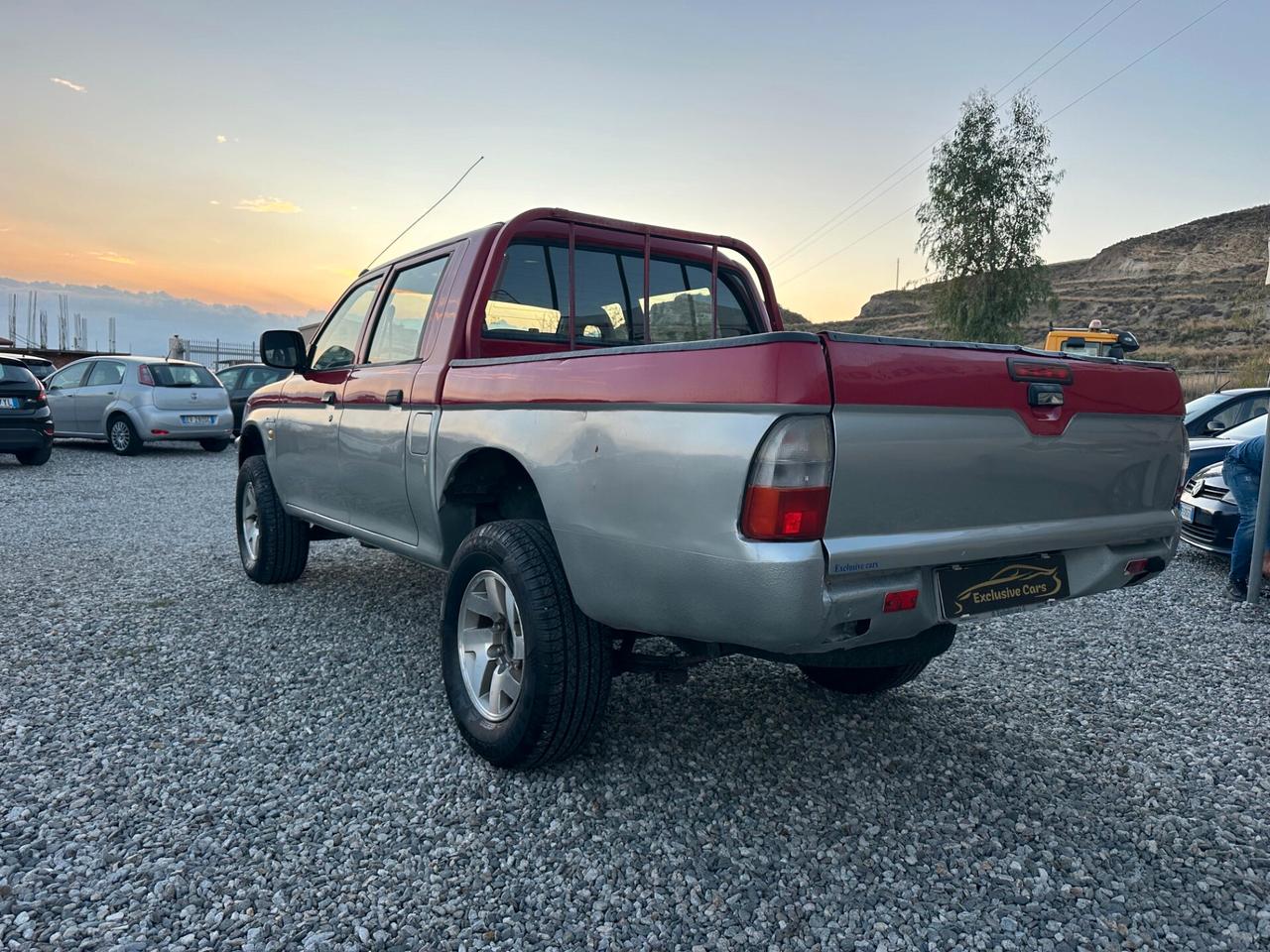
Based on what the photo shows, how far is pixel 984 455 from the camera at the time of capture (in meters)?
2.36

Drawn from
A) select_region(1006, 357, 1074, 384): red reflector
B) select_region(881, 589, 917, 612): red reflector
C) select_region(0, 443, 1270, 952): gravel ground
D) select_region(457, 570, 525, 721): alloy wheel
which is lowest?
select_region(0, 443, 1270, 952): gravel ground

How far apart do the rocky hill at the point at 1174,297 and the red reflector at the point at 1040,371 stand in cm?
2973

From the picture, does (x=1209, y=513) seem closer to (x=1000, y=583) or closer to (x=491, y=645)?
(x=1000, y=583)

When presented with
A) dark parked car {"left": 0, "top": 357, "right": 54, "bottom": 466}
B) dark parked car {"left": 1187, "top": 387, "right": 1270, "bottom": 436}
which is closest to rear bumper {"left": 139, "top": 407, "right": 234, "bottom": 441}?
dark parked car {"left": 0, "top": 357, "right": 54, "bottom": 466}

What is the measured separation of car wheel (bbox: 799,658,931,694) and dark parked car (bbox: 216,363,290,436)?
49.9 ft

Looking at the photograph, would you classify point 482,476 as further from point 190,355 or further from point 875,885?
point 190,355

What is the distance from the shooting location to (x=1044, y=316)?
1957 inches

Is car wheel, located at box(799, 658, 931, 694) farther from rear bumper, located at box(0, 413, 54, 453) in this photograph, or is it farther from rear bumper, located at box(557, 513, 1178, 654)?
rear bumper, located at box(0, 413, 54, 453)

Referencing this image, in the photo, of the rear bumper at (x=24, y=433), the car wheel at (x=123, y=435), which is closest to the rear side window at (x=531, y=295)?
the rear bumper at (x=24, y=433)

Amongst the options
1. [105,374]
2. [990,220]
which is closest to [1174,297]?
[990,220]

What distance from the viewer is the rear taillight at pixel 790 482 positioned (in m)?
2.07

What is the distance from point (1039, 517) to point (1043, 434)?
0.25 m

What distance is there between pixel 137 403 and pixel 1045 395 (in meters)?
14.5

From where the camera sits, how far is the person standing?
566 centimetres
